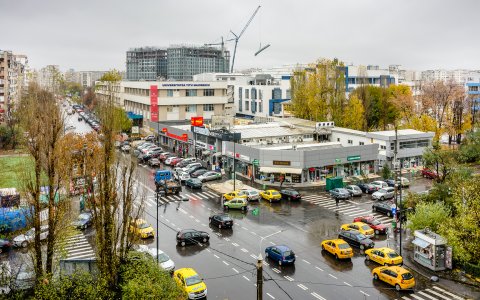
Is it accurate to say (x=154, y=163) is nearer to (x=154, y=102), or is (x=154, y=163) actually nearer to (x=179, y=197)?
(x=179, y=197)

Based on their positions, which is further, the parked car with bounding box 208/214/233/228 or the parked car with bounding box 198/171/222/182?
the parked car with bounding box 198/171/222/182

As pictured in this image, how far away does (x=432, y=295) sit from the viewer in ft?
76.3

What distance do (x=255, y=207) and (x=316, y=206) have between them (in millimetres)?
5442

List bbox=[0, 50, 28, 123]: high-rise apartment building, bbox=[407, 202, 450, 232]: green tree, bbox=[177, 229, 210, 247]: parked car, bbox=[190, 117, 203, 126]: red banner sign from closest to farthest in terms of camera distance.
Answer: bbox=[407, 202, 450, 232]: green tree
bbox=[177, 229, 210, 247]: parked car
bbox=[190, 117, 203, 126]: red banner sign
bbox=[0, 50, 28, 123]: high-rise apartment building

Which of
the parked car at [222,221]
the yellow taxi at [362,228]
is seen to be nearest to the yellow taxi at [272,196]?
the parked car at [222,221]

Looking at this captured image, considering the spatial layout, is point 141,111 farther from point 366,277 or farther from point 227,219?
point 366,277

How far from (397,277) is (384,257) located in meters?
3.11

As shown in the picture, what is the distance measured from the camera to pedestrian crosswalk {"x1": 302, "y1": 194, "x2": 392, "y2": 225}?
1470 inches

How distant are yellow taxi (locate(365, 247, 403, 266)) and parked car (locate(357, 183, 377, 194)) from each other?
1813cm

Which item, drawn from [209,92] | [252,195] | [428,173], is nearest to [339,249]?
[252,195]

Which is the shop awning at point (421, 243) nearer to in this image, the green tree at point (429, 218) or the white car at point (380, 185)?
the green tree at point (429, 218)

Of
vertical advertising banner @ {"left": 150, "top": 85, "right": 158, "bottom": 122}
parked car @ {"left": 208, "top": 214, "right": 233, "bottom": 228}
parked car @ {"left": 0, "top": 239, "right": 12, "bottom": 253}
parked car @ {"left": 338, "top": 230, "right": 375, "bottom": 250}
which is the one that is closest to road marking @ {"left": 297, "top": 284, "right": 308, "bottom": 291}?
parked car @ {"left": 338, "top": 230, "right": 375, "bottom": 250}

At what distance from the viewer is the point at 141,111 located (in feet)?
306

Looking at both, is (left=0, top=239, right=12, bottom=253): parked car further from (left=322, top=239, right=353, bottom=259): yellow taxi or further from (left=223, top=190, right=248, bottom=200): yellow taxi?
(left=322, top=239, right=353, bottom=259): yellow taxi
